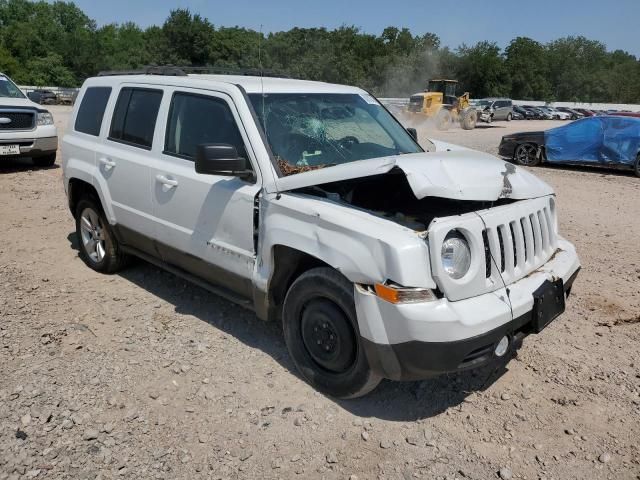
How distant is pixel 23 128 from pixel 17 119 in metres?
0.22

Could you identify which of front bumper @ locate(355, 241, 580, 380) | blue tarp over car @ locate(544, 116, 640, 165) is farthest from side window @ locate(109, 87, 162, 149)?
blue tarp over car @ locate(544, 116, 640, 165)

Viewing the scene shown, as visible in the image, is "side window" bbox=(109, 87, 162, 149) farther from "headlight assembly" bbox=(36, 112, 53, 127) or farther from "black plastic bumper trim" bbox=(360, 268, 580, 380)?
"headlight assembly" bbox=(36, 112, 53, 127)

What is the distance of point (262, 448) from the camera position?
9.91ft

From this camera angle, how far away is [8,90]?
1172 centimetres

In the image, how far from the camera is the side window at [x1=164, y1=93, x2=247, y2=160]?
386 centimetres

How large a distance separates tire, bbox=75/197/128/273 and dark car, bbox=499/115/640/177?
12.1m

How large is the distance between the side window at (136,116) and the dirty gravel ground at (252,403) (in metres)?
1.39

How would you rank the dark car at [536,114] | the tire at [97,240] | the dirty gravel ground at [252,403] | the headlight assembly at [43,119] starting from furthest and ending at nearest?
A: the dark car at [536,114] → the headlight assembly at [43,119] → the tire at [97,240] → the dirty gravel ground at [252,403]

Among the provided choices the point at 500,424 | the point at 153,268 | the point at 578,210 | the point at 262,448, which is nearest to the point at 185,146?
the point at 153,268

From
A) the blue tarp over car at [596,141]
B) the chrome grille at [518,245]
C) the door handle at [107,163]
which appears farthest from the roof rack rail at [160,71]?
the blue tarp over car at [596,141]

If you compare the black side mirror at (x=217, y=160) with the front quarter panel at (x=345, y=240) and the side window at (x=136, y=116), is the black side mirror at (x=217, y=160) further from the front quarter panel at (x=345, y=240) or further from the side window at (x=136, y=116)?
the side window at (x=136, y=116)

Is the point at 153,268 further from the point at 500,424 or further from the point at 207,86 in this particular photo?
the point at 500,424

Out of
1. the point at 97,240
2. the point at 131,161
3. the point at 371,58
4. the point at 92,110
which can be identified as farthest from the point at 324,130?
the point at 371,58

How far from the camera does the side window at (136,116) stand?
448cm
